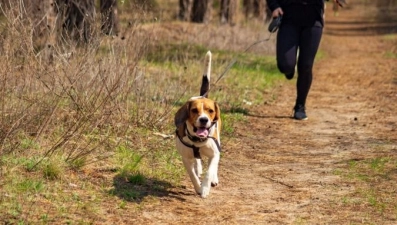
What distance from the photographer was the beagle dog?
621 cm

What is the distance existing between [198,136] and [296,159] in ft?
6.45

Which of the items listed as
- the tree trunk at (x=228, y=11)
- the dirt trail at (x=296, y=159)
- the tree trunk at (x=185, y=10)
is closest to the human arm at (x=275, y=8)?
the dirt trail at (x=296, y=159)

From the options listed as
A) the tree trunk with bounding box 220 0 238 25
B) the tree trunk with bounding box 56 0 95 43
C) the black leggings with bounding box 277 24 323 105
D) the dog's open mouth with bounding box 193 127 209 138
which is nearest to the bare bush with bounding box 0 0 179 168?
the tree trunk with bounding box 56 0 95 43

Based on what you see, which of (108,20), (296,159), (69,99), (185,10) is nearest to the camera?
(69,99)

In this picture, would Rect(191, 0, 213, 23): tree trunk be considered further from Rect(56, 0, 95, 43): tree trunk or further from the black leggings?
the black leggings

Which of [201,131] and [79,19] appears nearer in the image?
[201,131]

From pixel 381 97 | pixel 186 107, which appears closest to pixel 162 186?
pixel 186 107

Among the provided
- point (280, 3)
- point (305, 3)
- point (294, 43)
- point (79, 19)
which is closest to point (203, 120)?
point (294, 43)

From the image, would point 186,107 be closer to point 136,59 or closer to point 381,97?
point 136,59

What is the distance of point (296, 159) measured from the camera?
793cm

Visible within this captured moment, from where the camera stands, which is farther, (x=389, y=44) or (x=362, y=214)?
(x=389, y=44)

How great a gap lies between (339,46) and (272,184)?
65.4 feet

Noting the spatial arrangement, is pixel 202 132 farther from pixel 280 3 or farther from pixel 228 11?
pixel 228 11

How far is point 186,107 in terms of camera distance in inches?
249
